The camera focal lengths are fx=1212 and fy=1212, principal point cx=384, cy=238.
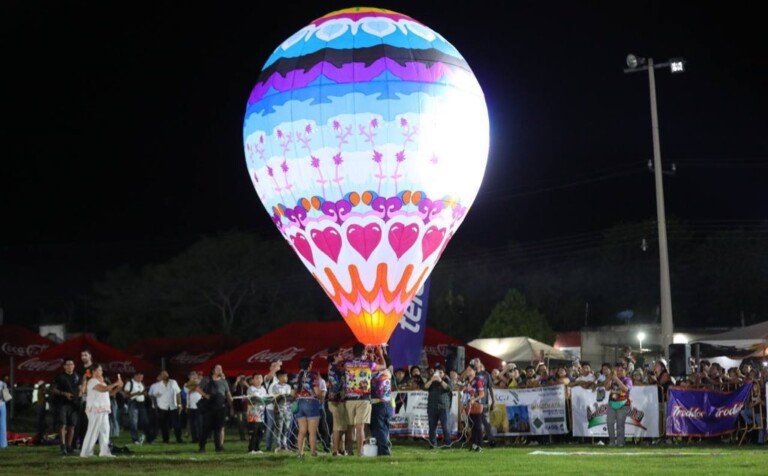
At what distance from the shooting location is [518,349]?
149ft

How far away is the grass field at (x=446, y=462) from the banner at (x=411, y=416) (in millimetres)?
3287

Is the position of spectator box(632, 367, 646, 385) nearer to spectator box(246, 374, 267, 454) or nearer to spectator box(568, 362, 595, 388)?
spectator box(568, 362, 595, 388)

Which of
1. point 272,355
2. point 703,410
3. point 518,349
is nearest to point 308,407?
point 703,410

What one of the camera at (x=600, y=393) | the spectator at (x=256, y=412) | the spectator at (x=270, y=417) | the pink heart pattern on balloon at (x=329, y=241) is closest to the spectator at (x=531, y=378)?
the camera at (x=600, y=393)

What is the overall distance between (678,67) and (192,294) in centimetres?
5503

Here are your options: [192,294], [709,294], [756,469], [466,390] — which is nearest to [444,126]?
[466,390]

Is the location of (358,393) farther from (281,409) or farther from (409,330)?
(409,330)

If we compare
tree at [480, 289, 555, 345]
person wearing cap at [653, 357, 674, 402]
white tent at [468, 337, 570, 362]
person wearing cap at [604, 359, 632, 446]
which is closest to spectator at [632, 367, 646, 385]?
person wearing cap at [653, 357, 674, 402]

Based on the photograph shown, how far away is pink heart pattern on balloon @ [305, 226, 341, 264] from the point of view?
85.2ft

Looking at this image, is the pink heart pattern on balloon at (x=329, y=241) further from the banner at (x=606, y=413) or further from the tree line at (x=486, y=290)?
the tree line at (x=486, y=290)

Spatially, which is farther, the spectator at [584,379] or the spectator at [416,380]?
the spectator at [416,380]

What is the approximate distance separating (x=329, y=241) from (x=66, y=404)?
6727mm

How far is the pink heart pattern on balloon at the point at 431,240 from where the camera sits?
26.4 m

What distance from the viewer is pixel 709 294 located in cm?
7775
